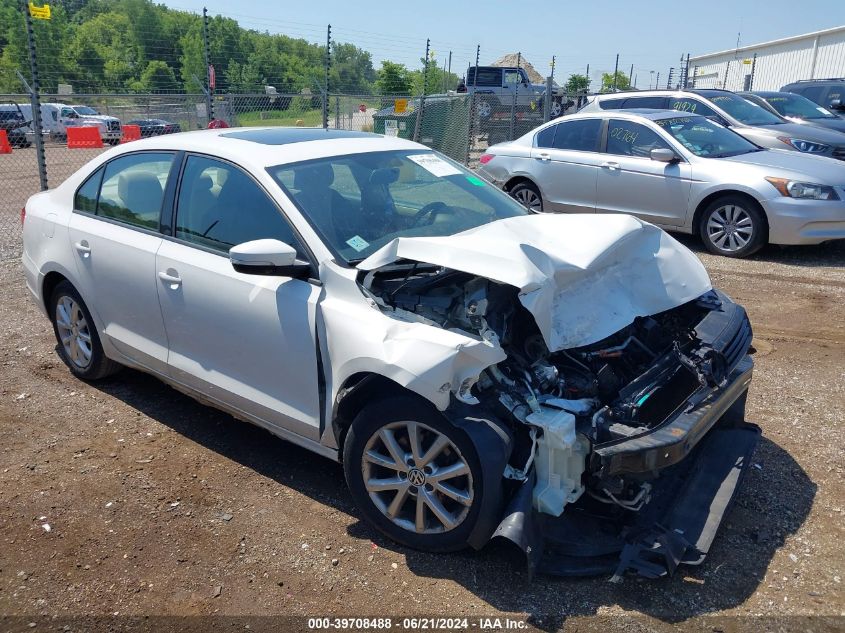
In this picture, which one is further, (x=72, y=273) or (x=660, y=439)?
(x=72, y=273)

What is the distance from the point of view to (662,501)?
3.35 meters

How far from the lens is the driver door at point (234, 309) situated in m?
3.54

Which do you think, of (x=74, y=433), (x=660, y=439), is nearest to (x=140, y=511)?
(x=74, y=433)

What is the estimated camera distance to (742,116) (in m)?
12.1

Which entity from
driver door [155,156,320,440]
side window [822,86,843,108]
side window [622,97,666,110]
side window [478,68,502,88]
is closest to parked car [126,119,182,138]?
side window [478,68,502,88]

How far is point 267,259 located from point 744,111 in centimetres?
1119

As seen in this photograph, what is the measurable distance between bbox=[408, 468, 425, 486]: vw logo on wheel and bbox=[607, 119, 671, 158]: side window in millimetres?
7094

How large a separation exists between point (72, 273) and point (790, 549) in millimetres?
4368

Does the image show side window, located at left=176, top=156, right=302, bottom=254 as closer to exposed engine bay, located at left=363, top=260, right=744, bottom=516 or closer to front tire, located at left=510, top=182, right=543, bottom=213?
exposed engine bay, located at left=363, top=260, right=744, bottom=516

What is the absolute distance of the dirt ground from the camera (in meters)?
2.97

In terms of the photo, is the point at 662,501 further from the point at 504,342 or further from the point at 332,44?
the point at 332,44

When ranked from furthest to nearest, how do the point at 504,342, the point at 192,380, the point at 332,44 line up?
the point at 332,44 → the point at 192,380 → the point at 504,342

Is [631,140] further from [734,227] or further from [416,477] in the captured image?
[416,477]

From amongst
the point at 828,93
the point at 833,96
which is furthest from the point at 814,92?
the point at 833,96
